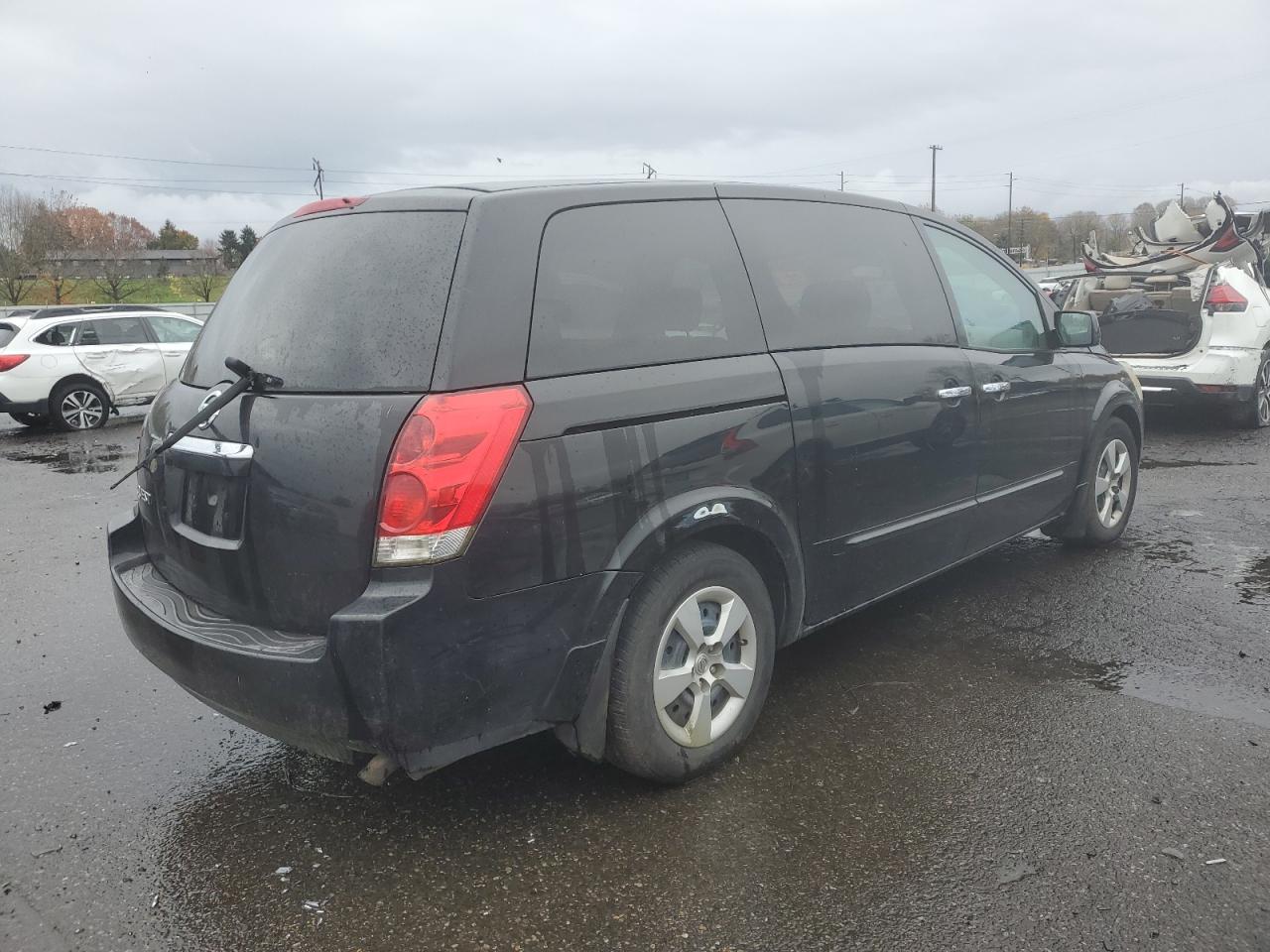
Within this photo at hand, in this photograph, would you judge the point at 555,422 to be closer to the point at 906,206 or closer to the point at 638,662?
the point at 638,662

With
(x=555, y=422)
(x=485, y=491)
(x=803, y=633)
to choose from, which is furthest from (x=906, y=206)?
(x=485, y=491)

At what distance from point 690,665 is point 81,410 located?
13.1 m

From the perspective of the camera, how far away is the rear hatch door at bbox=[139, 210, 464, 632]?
2.49m

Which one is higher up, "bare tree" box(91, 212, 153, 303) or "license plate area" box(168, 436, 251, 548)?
"bare tree" box(91, 212, 153, 303)

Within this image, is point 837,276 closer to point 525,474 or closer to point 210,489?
point 525,474

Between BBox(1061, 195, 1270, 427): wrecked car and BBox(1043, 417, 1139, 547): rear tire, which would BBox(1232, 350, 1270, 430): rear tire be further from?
BBox(1043, 417, 1139, 547): rear tire

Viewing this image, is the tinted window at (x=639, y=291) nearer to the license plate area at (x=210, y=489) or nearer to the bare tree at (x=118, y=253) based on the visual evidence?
the license plate area at (x=210, y=489)

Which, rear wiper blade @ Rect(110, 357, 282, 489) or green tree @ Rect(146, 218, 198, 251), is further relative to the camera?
green tree @ Rect(146, 218, 198, 251)

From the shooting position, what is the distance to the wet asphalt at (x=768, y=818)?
7.95 feet

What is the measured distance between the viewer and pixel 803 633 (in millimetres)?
3500

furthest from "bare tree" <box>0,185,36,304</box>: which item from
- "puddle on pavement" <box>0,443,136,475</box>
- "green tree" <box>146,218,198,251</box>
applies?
"puddle on pavement" <box>0,443,136,475</box>

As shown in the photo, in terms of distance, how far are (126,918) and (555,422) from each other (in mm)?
1690

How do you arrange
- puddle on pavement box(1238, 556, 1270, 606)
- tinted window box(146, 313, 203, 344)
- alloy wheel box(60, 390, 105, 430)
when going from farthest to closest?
tinted window box(146, 313, 203, 344) < alloy wheel box(60, 390, 105, 430) < puddle on pavement box(1238, 556, 1270, 606)

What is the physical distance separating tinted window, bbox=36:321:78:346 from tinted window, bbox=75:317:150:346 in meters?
0.12
